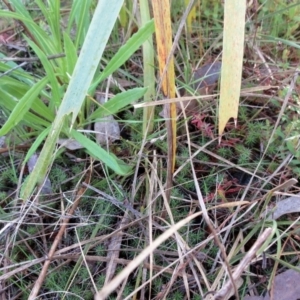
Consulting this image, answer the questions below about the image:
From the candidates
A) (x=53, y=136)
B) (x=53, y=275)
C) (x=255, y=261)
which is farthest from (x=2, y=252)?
(x=255, y=261)

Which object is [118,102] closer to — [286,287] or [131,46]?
[131,46]

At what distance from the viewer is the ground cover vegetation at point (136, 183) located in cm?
100

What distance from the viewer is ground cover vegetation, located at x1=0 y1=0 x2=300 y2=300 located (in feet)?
3.28

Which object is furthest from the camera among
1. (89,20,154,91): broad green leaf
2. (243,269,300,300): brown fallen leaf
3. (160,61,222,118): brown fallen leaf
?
(160,61,222,118): brown fallen leaf

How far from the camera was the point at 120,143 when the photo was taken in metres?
1.23

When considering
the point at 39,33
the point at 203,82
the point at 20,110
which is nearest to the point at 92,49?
the point at 20,110

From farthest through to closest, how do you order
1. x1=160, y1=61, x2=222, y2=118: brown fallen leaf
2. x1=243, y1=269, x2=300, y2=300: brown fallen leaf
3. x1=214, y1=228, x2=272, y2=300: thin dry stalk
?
x1=160, y1=61, x2=222, y2=118: brown fallen leaf → x1=243, y1=269, x2=300, y2=300: brown fallen leaf → x1=214, y1=228, x2=272, y2=300: thin dry stalk

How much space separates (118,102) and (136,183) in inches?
8.7

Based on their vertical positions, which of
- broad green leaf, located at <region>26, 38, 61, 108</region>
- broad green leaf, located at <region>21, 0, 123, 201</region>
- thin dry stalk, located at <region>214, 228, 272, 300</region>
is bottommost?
thin dry stalk, located at <region>214, 228, 272, 300</region>

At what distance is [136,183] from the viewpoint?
114 cm

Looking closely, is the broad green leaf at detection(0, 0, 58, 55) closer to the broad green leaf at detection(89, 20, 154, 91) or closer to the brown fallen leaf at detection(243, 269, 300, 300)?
the broad green leaf at detection(89, 20, 154, 91)

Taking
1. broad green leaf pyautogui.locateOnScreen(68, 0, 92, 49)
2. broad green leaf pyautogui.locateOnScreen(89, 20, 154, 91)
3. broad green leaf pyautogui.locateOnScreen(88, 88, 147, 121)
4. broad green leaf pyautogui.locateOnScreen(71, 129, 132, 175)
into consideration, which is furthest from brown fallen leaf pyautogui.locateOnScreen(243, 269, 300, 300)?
broad green leaf pyautogui.locateOnScreen(68, 0, 92, 49)

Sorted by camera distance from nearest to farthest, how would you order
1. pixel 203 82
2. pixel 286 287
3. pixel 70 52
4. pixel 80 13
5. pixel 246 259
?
1. pixel 246 259
2. pixel 286 287
3. pixel 70 52
4. pixel 80 13
5. pixel 203 82

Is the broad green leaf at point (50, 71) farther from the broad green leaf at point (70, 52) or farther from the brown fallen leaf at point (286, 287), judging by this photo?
the brown fallen leaf at point (286, 287)
